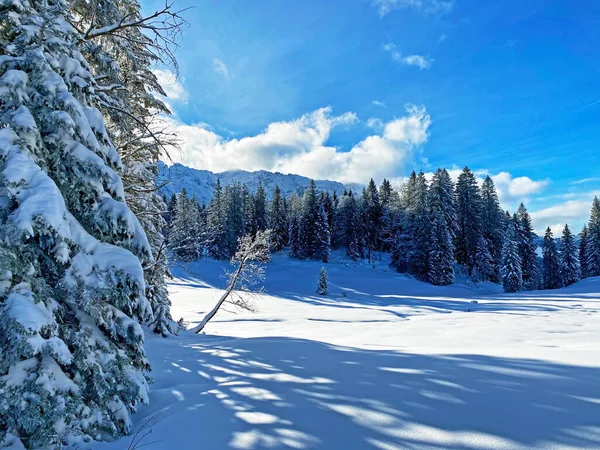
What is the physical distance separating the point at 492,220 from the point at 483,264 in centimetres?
890

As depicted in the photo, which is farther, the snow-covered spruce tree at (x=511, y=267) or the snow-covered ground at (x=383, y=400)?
the snow-covered spruce tree at (x=511, y=267)

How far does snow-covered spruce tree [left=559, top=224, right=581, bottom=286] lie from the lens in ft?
138

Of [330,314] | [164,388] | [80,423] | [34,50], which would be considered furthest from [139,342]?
[330,314]

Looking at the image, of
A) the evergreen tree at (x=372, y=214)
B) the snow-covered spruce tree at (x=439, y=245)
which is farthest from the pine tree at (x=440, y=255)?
the evergreen tree at (x=372, y=214)

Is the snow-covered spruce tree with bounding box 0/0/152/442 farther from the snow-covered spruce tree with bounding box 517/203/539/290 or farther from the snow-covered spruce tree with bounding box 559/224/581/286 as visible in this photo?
→ the snow-covered spruce tree with bounding box 559/224/581/286

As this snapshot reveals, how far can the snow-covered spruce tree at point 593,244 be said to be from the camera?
144ft

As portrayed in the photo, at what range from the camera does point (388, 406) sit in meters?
3.02

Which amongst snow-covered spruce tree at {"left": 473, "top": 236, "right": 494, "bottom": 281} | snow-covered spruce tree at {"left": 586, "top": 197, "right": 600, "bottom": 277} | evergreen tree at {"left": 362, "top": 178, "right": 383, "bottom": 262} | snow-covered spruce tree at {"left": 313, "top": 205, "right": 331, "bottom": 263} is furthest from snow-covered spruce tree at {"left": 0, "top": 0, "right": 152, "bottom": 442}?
snow-covered spruce tree at {"left": 586, "top": 197, "right": 600, "bottom": 277}

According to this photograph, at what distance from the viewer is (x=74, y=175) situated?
3.15 meters

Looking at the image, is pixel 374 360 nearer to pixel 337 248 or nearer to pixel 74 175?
pixel 74 175

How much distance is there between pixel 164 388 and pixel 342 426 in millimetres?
2537

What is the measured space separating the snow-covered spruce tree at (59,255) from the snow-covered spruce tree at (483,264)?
44.8 m

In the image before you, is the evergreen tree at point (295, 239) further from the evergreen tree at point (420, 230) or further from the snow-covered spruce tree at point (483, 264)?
the snow-covered spruce tree at point (483, 264)

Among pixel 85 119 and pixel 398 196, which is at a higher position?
pixel 398 196
